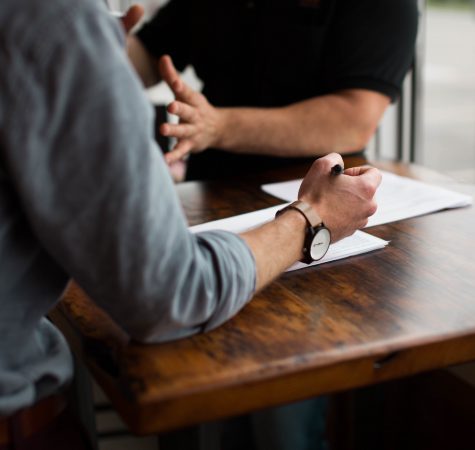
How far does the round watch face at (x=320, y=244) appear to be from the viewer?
0.96 meters

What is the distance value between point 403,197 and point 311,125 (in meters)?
0.39

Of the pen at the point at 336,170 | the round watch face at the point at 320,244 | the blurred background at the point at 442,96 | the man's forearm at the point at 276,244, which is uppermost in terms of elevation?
the pen at the point at 336,170

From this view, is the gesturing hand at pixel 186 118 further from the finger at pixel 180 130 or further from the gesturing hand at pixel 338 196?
the gesturing hand at pixel 338 196

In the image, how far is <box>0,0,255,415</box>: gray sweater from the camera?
67cm

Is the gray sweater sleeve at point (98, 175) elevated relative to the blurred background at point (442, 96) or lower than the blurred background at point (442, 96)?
elevated

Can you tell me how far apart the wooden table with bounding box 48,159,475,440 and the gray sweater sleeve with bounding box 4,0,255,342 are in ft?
0.22

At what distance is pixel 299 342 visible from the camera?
812mm

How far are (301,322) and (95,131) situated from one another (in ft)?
1.18

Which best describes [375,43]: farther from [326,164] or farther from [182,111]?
[326,164]

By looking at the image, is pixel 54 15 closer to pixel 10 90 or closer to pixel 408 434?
pixel 10 90

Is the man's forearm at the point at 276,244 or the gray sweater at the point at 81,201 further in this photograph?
the man's forearm at the point at 276,244

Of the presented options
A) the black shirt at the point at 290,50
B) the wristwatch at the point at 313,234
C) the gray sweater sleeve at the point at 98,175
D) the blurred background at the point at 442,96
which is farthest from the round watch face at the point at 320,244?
the blurred background at the point at 442,96

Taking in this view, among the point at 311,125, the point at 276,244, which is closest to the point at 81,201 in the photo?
the point at 276,244

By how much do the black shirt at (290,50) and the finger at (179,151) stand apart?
35 cm
